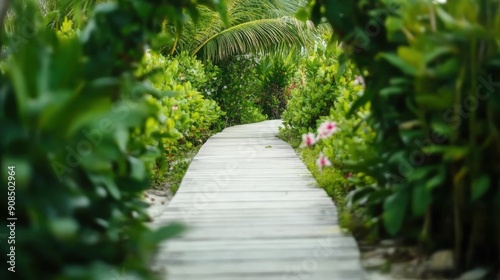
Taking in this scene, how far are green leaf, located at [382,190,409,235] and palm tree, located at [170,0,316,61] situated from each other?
9023mm

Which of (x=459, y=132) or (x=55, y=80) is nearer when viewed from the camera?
(x=55, y=80)

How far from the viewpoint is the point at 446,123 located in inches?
104

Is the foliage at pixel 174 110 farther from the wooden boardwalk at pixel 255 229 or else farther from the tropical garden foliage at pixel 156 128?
Result: the wooden boardwalk at pixel 255 229

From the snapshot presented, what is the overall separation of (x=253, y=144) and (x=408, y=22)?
6.37 metres

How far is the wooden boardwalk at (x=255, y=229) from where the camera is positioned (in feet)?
9.38

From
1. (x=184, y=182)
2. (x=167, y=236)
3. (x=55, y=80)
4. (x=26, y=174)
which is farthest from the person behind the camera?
(x=184, y=182)

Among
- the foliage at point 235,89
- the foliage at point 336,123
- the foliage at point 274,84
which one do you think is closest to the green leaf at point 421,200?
the foliage at point 336,123

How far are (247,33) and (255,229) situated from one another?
8.62 metres

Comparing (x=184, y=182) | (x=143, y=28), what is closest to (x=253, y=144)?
(x=184, y=182)

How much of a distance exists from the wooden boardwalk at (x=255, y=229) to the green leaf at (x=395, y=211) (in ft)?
1.00

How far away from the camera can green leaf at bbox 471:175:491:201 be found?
242cm

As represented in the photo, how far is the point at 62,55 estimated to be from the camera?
210cm

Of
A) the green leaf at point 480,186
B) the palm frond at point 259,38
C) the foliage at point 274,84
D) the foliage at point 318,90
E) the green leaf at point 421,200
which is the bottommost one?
the foliage at point 274,84

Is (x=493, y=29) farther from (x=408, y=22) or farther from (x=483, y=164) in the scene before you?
(x=483, y=164)
